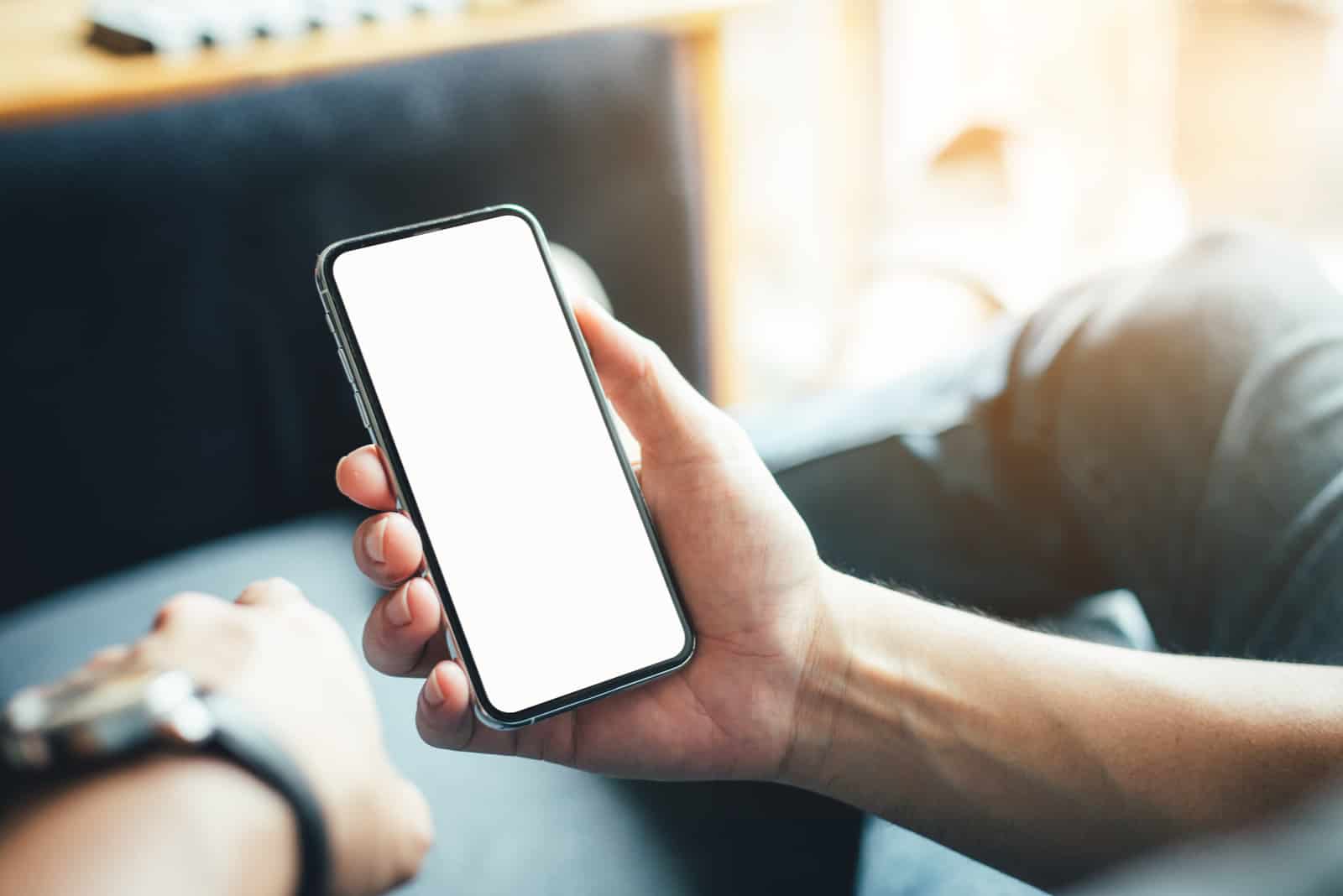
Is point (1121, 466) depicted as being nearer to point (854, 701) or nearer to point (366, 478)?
point (854, 701)

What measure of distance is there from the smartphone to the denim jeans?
0.14 metres

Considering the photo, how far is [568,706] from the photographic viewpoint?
0.40 meters

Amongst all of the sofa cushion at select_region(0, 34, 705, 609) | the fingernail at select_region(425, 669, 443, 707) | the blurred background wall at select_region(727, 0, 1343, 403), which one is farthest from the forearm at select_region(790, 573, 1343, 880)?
the blurred background wall at select_region(727, 0, 1343, 403)

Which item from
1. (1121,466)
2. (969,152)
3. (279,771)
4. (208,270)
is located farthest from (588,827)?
(969,152)

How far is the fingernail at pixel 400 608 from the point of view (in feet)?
1.26

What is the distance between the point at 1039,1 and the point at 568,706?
1130 millimetres

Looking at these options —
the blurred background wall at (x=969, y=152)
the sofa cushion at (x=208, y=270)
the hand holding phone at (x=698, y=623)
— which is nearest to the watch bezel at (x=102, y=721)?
the hand holding phone at (x=698, y=623)

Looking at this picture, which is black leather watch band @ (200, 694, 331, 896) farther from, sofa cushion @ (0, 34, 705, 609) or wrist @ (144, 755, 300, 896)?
sofa cushion @ (0, 34, 705, 609)

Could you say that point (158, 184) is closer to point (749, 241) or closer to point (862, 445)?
point (862, 445)

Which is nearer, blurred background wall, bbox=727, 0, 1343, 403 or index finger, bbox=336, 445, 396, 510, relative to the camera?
index finger, bbox=336, 445, 396, 510

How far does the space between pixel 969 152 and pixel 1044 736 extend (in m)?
1.01

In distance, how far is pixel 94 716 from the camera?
0.29 meters

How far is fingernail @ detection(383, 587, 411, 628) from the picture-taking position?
0.38 metres

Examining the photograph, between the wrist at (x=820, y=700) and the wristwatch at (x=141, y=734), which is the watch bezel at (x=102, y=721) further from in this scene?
the wrist at (x=820, y=700)
